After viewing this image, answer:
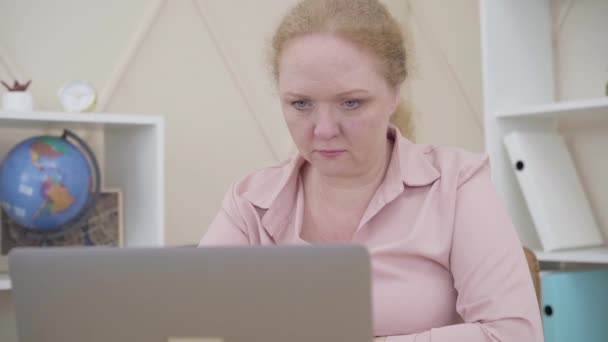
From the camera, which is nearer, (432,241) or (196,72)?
(432,241)

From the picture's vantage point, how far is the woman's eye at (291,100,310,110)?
46.8 inches

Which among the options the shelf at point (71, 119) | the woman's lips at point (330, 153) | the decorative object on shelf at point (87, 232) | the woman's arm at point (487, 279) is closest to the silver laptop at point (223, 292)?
the woman's arm at point (487, 279)

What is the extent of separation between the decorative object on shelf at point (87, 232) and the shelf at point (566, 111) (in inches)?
46.3

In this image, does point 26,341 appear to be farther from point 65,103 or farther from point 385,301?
point 65,103

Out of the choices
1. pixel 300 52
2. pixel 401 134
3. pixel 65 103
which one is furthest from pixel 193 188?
pixel 300 52

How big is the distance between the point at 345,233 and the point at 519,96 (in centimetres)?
123

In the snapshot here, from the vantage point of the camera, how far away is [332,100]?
1161mm

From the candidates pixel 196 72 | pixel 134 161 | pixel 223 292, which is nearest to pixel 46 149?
pixel 134 161

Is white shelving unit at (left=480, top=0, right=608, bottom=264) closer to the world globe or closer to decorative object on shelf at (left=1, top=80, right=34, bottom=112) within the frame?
the world globe

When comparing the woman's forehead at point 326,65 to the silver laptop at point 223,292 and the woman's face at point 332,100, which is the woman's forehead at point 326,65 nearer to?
the woman's face at point 332,100

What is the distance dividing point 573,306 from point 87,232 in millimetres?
1398

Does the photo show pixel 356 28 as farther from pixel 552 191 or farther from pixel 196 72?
pixel 196 72

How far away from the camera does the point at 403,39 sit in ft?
4.31

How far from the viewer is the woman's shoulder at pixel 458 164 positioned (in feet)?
4.04
